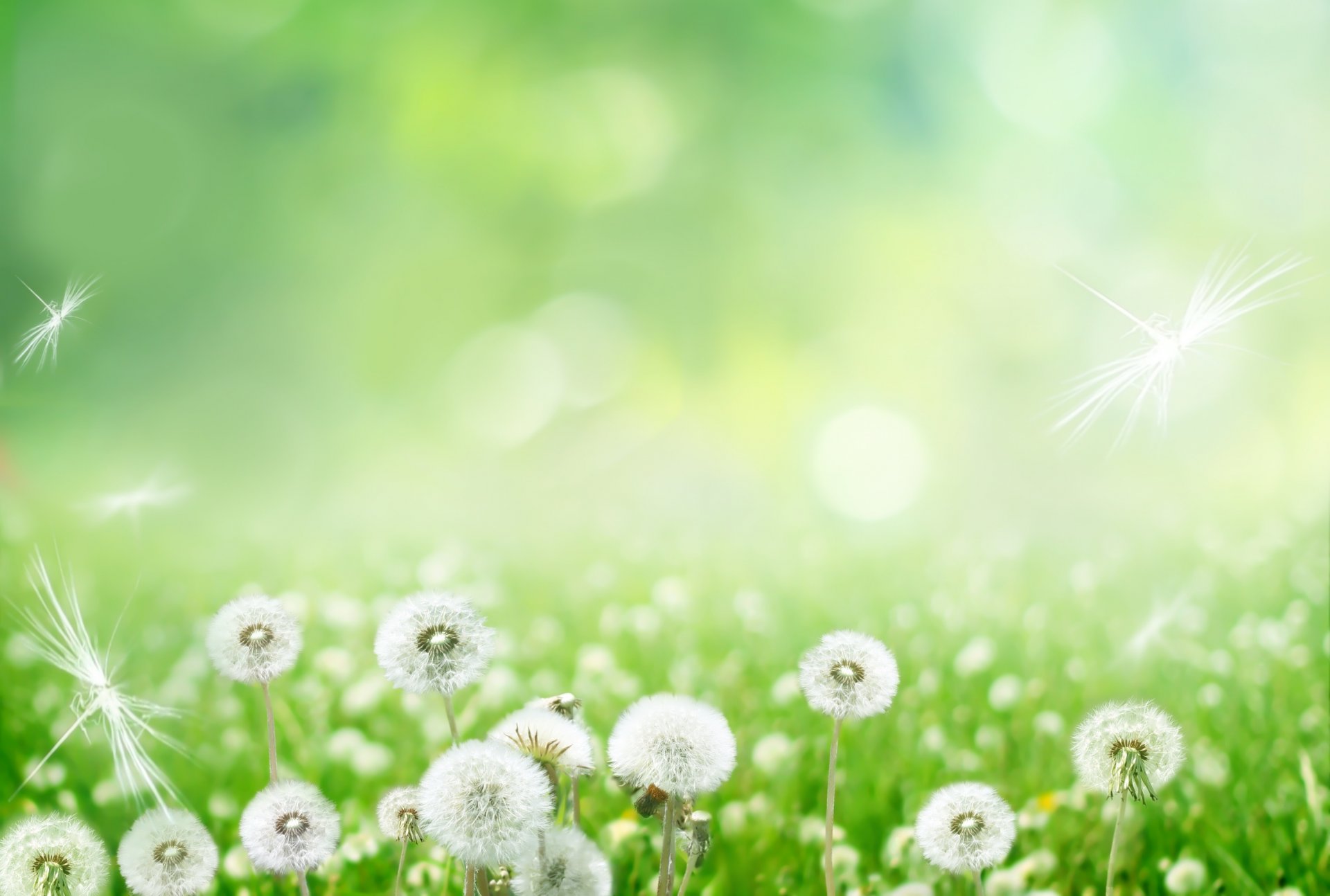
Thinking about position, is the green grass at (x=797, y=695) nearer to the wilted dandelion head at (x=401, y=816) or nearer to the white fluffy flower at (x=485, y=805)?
the wilted dandelion head at (x=401, y=816)

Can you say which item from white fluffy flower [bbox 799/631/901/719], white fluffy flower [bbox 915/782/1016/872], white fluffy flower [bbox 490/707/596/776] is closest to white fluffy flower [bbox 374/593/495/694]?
white fluffy flower [bbox 490/707/596/776]

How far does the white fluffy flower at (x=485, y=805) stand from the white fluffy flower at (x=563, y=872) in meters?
0.04

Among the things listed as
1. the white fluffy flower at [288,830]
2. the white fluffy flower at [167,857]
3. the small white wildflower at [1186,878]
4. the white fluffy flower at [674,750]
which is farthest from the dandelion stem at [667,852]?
the small white wildflower at [1186,878]

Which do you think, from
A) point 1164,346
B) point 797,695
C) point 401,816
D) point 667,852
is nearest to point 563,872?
point 667,852

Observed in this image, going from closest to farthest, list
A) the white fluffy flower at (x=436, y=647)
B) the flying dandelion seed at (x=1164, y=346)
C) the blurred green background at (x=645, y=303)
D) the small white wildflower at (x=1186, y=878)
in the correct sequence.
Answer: the white fluffy flower at (x=436, y=647) → the flying dandelion seed at (x=1164, y=346) → the small white wildflower at (x=1186, y=878) → the blurred green background at (x=645, y=303)

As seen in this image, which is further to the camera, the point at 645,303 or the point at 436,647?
the point at 645,303

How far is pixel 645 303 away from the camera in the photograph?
6.63 m

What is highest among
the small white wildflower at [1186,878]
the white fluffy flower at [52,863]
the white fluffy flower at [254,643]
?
the white fluffy flower at [254,643]

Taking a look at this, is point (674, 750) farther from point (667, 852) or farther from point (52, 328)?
A: point (52, 328)

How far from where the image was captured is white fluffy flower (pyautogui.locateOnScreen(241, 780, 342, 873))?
964mm

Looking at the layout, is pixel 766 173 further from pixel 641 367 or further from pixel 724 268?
pixel 641 367

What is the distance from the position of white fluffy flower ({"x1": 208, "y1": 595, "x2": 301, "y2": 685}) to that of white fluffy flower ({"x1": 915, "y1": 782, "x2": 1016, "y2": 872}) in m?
0.61

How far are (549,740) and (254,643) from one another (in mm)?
304

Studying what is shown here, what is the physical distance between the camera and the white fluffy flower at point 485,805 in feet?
2.80
